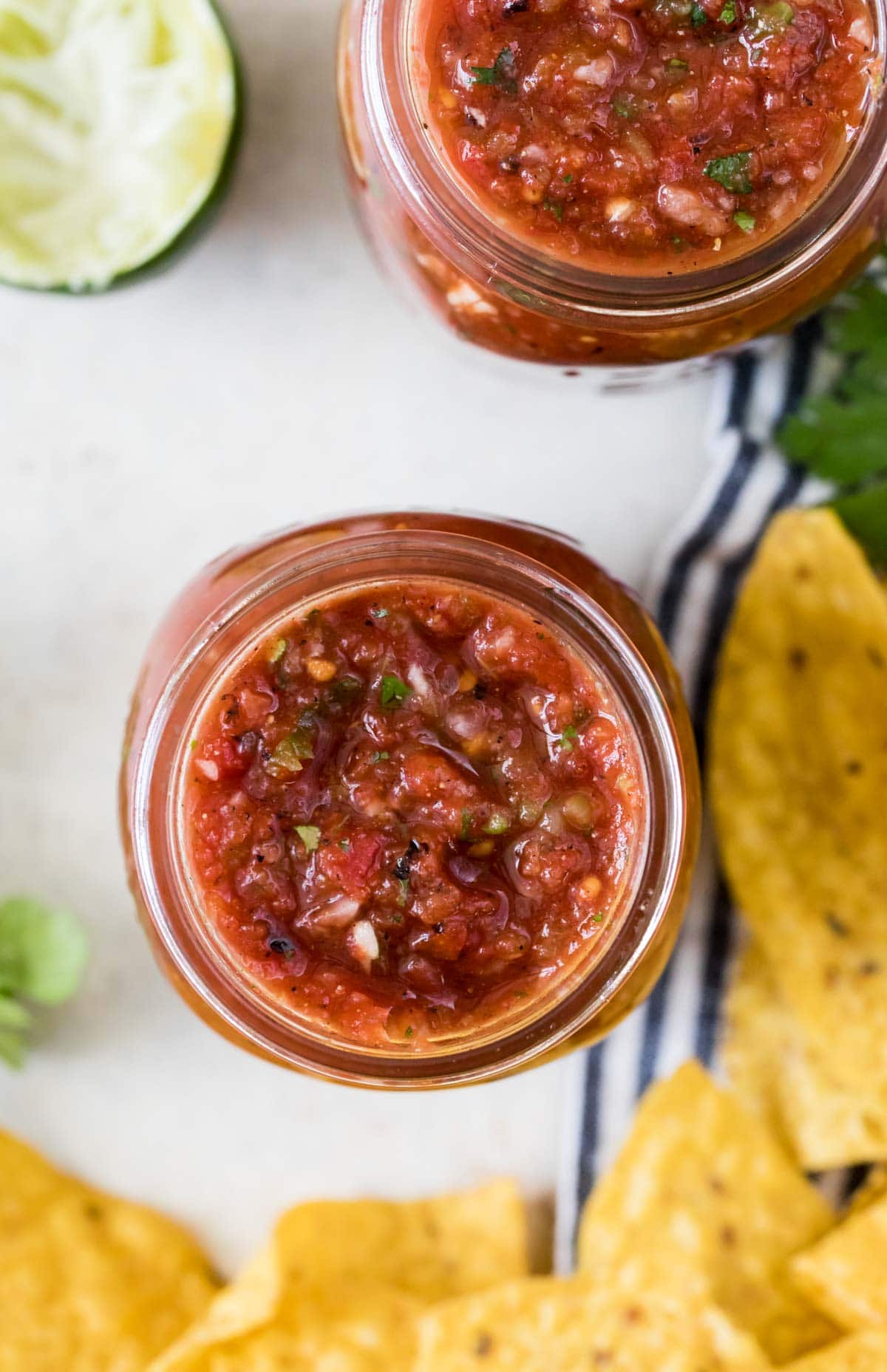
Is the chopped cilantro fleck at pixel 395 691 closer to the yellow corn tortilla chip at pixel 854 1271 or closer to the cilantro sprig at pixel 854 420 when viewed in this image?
the cilantro sprig at pixel 854 420

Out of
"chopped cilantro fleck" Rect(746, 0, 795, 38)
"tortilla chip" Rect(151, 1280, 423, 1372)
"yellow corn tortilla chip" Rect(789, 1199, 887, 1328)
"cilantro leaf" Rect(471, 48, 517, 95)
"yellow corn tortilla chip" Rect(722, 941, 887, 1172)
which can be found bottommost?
"tortilla chip" Rect(151, 1280, 423, 1372)

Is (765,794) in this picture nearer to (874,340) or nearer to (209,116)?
(874,340)

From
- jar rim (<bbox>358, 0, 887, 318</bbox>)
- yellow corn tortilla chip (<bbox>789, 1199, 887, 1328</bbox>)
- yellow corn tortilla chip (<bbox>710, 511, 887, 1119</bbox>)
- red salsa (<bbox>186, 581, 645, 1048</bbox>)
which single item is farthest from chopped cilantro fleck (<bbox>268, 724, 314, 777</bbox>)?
yellow corn tortilla chip (<bbox>789, 1199, 887, 1328</bbox>)

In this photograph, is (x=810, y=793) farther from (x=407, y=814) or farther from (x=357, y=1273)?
(x=357, y=1273)

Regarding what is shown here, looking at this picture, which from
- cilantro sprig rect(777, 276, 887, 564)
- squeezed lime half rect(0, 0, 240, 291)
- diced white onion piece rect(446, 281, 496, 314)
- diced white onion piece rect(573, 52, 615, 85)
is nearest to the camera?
diced white onion piece rect(573, 52, 615, 85)

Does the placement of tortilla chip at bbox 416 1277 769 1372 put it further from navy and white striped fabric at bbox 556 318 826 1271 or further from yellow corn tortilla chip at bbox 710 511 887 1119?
yellow corn tortilla chip at bbox 710 511 887 1119

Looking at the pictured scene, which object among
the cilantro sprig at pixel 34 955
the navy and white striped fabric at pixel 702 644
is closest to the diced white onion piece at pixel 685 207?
the navy and white striped fabric at pixel 702 644

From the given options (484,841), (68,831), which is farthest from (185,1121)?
(484,841)
